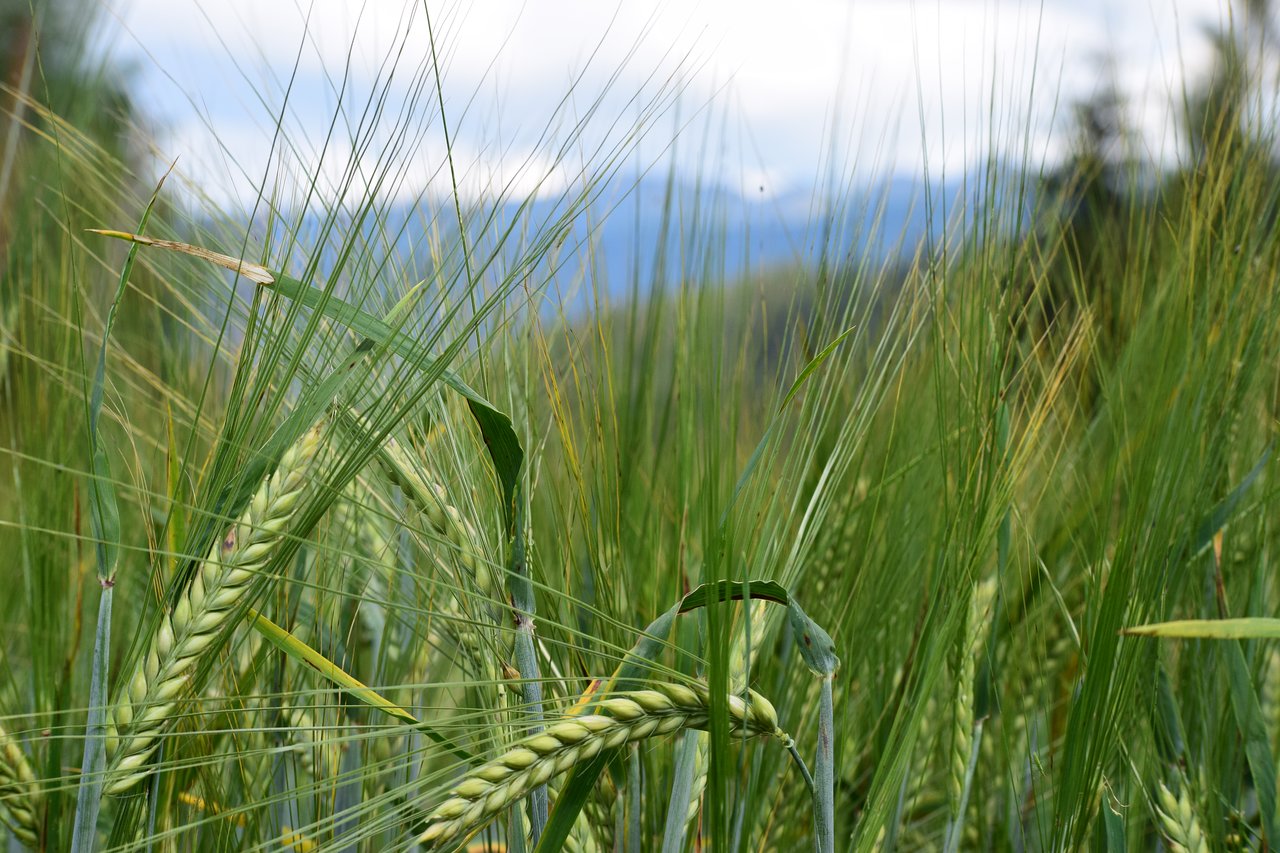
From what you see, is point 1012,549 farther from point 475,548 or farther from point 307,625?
point 307,625

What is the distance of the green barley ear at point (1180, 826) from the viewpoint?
0.68m

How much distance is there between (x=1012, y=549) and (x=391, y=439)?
0.51 m

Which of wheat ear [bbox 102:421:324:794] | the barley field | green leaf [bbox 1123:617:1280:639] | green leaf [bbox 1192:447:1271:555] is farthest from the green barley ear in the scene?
wheat ear [bbox 102:421:324:794]

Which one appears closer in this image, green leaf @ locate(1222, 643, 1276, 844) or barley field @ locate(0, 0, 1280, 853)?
barley field @ locate(0, 0, 1280, 853)

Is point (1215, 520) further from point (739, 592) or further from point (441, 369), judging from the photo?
point (441, 369)

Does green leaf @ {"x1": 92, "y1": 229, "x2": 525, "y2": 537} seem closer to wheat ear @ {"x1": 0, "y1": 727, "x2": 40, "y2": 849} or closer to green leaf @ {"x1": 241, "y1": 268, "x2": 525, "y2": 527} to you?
green leaf @ {"x1": 241, "y1": 268, "x2": 525, "y2": 527}

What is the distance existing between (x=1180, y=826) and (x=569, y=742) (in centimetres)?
49

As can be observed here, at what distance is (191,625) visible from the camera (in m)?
0.53

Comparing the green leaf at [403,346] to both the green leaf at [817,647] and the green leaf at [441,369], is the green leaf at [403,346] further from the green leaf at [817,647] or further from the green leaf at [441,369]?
the green leaf at [817,647]

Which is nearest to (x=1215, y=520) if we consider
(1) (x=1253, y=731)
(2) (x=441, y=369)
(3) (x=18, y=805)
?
(1) (x=1253, y=731)

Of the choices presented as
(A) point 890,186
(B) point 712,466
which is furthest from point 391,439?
(A) point 890,186

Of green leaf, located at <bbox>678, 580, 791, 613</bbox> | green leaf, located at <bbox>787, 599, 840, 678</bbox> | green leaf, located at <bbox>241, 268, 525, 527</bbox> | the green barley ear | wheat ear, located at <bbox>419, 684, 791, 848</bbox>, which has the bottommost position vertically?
the green barley ear

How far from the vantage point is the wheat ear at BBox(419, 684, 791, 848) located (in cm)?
43

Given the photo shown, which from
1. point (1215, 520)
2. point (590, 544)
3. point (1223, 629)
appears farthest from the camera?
point (1215, 520)
